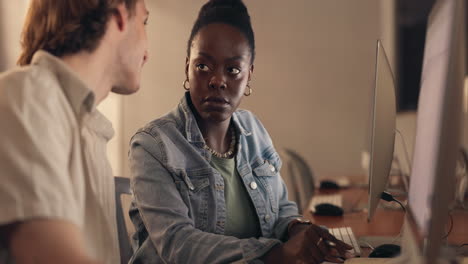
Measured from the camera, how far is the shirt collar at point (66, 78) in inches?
33.9

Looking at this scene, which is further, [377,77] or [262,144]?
[262,144]

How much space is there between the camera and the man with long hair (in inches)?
27.9

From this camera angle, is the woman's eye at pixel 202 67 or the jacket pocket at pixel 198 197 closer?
the jacket pocket at pixel 198 197

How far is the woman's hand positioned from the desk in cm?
16

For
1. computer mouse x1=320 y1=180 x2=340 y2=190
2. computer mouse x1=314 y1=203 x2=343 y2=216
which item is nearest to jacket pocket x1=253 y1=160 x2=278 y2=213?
computer mouse x1=314 y1=203 x2=343 y2=216

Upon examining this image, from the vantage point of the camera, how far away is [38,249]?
695mm

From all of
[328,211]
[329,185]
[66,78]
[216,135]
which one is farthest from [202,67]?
[329,185]

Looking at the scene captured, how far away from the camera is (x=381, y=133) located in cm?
122

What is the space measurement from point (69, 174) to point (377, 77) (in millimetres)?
791

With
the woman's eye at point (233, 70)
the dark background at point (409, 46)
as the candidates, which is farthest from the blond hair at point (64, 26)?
the dark background at point (409, 46)

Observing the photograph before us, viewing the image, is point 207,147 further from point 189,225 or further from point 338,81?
point 338,81

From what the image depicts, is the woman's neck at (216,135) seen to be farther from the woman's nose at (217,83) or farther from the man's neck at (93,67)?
the man's neck at (93,67)

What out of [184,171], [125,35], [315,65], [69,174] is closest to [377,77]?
[184,171]

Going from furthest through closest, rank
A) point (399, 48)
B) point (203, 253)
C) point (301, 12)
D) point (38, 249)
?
point (399, 48) → point (301, 12) → point (203, 253) → point (38, 249)
